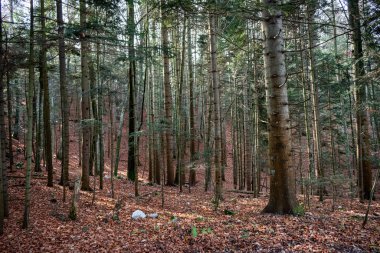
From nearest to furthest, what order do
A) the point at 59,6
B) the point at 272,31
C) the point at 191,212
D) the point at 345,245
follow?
the point at 345,245 < the point at 272,31 < the point at 191,212 < the point at 59,6

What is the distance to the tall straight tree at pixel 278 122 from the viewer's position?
5.98 metres

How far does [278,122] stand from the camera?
6.01 meters

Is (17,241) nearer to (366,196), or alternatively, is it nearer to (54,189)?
(54,189)

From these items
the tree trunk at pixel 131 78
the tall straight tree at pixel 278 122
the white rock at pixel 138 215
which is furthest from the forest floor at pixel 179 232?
the tree trunk at pixel 131 78

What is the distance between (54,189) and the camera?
9.80 m

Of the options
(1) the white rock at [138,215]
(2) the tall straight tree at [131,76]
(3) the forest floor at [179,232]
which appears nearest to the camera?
(3) the forest floor at [179,232]

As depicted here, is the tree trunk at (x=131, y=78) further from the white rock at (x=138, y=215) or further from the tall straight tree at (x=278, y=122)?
the tall straight tree at (x=278, y=122)

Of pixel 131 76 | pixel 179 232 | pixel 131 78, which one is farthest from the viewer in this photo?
pixel 131 78

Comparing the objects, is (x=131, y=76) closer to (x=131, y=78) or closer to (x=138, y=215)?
(x=131, y=78)

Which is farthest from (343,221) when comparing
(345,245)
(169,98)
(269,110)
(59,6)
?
(59,6)

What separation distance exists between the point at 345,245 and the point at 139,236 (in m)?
3.77

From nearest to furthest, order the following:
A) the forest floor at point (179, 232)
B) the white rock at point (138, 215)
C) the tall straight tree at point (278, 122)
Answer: the forest floor at point (179, 232) → the tall straight tree at point (278, 122) → the white rock at point (138, 215)

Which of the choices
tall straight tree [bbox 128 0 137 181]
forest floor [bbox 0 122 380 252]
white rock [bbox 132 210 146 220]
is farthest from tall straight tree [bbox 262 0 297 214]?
tall straight tree [bbox 128 0 137 181]

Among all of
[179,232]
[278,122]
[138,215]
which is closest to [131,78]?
[138,215]
